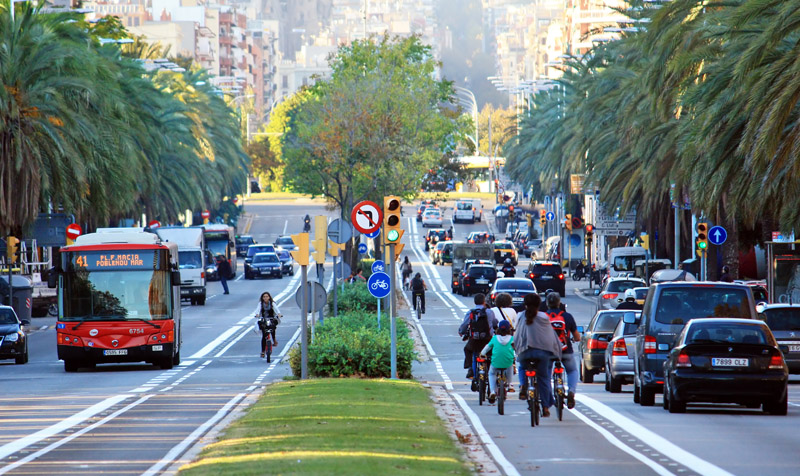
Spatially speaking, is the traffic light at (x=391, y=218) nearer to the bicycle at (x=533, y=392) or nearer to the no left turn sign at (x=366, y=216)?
the no left turn sign at (x=366, y=216)

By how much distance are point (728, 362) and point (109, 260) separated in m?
15.9

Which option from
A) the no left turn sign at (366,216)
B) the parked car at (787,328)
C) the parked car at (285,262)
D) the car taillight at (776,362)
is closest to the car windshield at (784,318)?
the parked car at (787,328)

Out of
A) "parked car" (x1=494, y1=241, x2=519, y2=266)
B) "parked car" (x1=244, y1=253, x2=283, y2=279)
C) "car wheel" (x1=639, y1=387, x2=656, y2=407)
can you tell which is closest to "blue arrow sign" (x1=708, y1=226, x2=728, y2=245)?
"car wheel" (x1=639, y1=387, x2=656, y2=407)

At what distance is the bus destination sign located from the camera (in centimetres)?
3089

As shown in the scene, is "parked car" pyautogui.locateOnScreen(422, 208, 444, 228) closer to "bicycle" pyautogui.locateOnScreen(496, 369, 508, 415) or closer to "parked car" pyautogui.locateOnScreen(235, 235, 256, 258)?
"parked car" pyautogui.locateOnScreen(235, 235, 256, 258)

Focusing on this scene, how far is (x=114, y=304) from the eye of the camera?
3088cm

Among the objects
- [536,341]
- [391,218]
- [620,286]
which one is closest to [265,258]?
[620,286]

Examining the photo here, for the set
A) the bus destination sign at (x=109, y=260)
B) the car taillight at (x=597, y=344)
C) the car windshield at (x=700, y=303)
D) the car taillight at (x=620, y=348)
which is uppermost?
the bus destination sign at (x=109, y=260)

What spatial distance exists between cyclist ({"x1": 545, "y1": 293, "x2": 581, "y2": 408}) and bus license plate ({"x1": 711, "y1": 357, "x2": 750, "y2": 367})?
1.86 metres

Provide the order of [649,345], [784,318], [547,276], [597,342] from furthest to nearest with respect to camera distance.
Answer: [547,276] → [784,318] → [597,342] → [649,345]

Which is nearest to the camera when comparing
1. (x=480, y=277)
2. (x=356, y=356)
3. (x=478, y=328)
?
(x=478, y=328)

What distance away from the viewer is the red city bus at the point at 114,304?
30.6 meters

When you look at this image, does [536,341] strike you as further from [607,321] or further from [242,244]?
[242,244]

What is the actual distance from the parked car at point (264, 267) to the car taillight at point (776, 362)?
65.3 m
